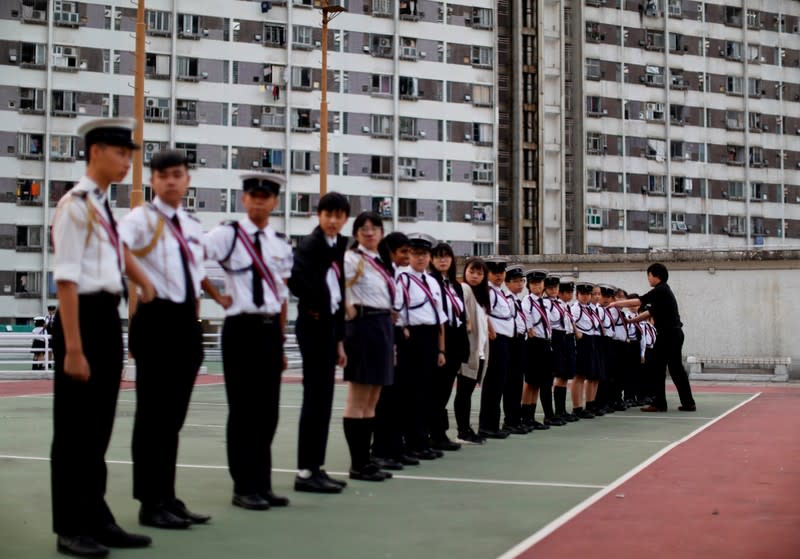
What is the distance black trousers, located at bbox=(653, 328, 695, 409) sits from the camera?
61.4 feet

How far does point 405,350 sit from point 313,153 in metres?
50.5

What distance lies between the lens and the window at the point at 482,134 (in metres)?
64.4

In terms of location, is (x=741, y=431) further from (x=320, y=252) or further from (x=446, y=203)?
(x=446, y=203)

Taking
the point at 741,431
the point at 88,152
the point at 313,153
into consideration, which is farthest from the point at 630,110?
the point at 88,152

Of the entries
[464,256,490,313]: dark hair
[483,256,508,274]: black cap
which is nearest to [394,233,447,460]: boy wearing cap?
[464,256,490,313]: dark hair

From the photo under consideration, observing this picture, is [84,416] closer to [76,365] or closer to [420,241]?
[76,365]

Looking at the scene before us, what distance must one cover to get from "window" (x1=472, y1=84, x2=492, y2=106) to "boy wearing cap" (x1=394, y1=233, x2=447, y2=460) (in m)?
54.1

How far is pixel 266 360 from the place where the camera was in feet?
25.5

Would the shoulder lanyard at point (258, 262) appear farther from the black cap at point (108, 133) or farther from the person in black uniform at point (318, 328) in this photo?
the black cap at point (108, 133)

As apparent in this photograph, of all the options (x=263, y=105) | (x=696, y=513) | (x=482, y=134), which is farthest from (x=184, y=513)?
(x=482, y=134)

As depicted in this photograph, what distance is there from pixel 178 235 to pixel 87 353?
106cm

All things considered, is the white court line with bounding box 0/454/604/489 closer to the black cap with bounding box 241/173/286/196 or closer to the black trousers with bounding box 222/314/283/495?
the black trousers with bounding box 222/314/283/495

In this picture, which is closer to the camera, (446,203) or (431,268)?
(431,268)

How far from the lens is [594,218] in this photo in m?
67.9
